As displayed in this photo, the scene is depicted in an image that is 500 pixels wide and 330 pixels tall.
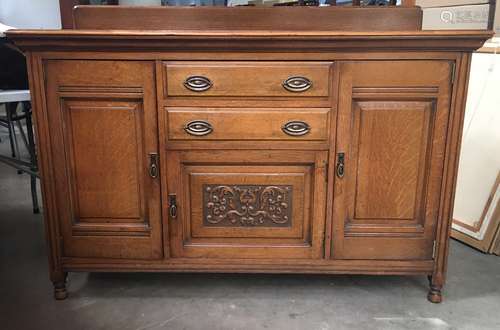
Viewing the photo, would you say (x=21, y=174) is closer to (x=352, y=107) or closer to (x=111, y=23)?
(x=111, y=23)

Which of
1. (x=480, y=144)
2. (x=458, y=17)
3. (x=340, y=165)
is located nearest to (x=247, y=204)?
(x=340, y=165)

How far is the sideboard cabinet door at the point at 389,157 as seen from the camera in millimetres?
1377

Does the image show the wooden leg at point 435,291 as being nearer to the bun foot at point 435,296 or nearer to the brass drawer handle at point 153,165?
the bun foot at point 435,296

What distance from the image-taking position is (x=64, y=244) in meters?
1.52

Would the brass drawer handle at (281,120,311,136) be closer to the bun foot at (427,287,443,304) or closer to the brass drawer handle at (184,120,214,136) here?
the brass drawer handle at (184,120,214,136)

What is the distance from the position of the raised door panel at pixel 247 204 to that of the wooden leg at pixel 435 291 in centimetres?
39

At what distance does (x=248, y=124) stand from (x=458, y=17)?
1.33 m

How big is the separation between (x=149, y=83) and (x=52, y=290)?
834 millimetres

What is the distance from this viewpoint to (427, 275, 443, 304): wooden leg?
60.5 inches

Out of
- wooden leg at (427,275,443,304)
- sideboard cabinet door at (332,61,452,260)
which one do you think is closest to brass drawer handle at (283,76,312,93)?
sideboard cabinet door at (332,61,452,260)

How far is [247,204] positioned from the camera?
1484mm

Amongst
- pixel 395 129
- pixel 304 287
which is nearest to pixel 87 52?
pixel 395 129

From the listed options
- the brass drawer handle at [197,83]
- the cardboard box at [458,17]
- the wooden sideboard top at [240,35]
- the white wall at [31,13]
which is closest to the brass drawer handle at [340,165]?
the wooden sideboard top at [240,35]

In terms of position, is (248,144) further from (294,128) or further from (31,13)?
(31,13)
